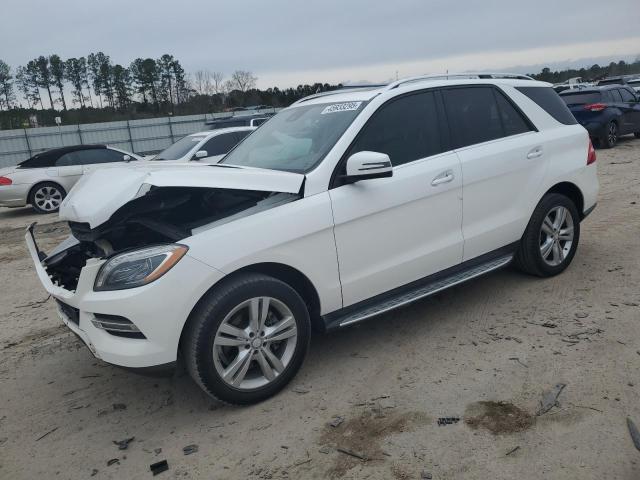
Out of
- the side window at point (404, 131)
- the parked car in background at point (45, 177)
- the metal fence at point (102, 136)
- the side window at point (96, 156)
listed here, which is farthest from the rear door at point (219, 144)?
the metal fence at point (102, 136)

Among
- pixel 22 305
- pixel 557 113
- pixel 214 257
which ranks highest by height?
pixel 557 113

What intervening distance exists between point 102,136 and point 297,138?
91.8ft

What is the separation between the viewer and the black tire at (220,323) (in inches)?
119

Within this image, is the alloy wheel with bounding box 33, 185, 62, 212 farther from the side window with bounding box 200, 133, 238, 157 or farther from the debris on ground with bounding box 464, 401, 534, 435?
the debris on ground with bounding box 464, 401, 534, 435

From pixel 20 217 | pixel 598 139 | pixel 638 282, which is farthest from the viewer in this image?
pixel 598 139

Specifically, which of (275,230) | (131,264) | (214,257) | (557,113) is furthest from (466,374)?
(557,113)

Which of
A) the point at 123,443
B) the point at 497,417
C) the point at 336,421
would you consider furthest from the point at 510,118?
the point at 123,443

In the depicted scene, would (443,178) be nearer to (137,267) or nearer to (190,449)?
(137,267)

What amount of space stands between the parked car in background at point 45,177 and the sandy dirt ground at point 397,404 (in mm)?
8009

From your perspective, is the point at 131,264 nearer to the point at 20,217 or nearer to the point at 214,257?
the point at 214,257

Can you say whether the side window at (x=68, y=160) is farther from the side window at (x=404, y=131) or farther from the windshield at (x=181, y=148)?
the side window at (x=404, y=131)

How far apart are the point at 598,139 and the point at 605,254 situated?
10.5 metres

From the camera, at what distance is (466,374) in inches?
136

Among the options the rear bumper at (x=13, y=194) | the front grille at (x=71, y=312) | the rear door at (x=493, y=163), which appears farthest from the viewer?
the rear bumper at (x=13, y=194)
